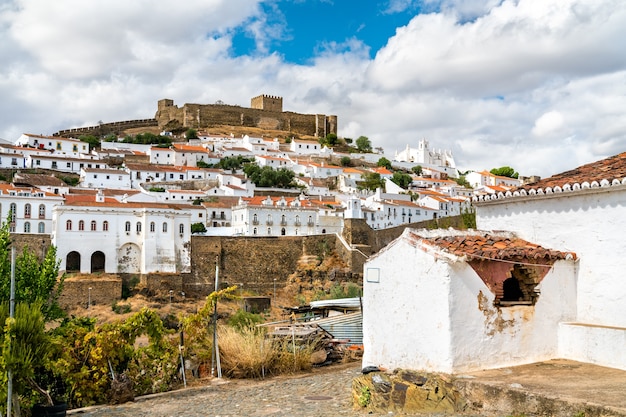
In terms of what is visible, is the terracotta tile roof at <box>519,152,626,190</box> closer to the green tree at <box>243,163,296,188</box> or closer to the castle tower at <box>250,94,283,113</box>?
the green tree at <box>243,163,296,188</box>

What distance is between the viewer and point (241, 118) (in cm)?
10581

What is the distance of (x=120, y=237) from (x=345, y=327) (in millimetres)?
30684

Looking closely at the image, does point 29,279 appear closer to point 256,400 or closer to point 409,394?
point 256,400

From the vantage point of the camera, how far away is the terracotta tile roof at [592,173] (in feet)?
25.9

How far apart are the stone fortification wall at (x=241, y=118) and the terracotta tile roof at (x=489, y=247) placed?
9559 cm

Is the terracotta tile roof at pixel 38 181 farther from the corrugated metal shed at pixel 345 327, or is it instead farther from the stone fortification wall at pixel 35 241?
the corrugated metal shed at pixel 345 327

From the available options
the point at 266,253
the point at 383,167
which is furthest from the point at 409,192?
the point at 266,253

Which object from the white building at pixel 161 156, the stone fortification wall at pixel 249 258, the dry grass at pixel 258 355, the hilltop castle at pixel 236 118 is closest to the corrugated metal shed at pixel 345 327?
the dry grass at pixel 258 355

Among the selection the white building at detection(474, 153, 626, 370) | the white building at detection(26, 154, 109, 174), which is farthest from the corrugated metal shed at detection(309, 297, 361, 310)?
the white building at detection(26, 154, 109, 174)

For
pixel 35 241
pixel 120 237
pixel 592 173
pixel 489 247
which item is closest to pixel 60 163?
A: pixel 35 241

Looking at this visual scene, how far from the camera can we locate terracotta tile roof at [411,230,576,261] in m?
7.58

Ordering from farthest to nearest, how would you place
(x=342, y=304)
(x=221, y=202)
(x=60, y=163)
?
(x=60, y=163)
(x=221, y=202)
(x=342, y=304)

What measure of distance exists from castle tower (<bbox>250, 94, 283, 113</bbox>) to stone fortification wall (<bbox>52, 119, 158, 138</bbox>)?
1910 centimetres

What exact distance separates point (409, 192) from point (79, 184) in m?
34.8
